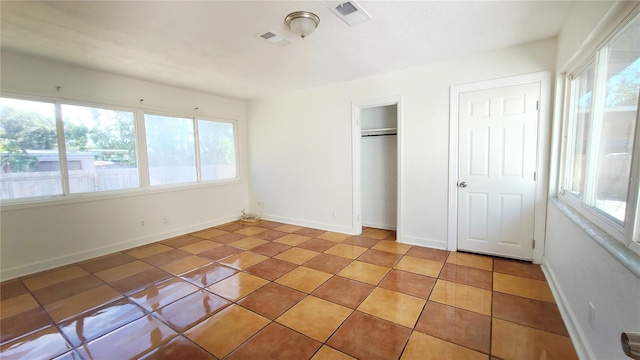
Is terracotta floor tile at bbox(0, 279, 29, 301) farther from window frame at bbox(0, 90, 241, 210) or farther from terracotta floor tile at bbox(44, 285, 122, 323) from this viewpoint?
window frame at bbox(0, 90, 241, 210)

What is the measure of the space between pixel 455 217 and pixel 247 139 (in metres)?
4.23

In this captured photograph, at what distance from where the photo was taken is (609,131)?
5.45ft

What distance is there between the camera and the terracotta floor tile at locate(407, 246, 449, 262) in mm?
3314

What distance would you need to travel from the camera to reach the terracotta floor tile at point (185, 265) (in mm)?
3148

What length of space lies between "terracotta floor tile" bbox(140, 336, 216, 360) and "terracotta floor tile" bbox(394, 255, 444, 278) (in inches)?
84.8

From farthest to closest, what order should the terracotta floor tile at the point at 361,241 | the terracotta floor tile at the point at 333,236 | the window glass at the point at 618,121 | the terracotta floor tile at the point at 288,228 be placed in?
the terracotta floor tile at the point at 288,228 < the terracotta floor tile at the point at 333,236 < the terracotta floor tile at the point at 361,241 < the window glass at the point at 618,121

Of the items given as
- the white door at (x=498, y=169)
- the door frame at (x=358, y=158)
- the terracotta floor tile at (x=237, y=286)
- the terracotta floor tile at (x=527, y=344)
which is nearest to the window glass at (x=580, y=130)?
the white door at (x=498, y=169)

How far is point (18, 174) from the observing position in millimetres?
3061

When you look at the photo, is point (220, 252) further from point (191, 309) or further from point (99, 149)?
point (99, 149)

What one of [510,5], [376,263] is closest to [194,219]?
[376,263]

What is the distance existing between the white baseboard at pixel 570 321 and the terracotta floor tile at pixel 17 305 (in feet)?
14.3

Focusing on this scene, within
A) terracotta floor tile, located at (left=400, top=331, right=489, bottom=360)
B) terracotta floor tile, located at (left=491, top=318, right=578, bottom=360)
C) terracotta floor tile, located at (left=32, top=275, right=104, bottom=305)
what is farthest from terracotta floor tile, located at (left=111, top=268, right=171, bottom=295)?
terracotta floor tile, located at (left=491, top=318, right=578, bottom=360)

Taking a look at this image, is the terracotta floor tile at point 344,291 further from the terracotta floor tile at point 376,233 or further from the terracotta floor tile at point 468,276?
the terracotta floor tile at point 376,233

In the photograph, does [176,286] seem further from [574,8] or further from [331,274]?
[574,8]
